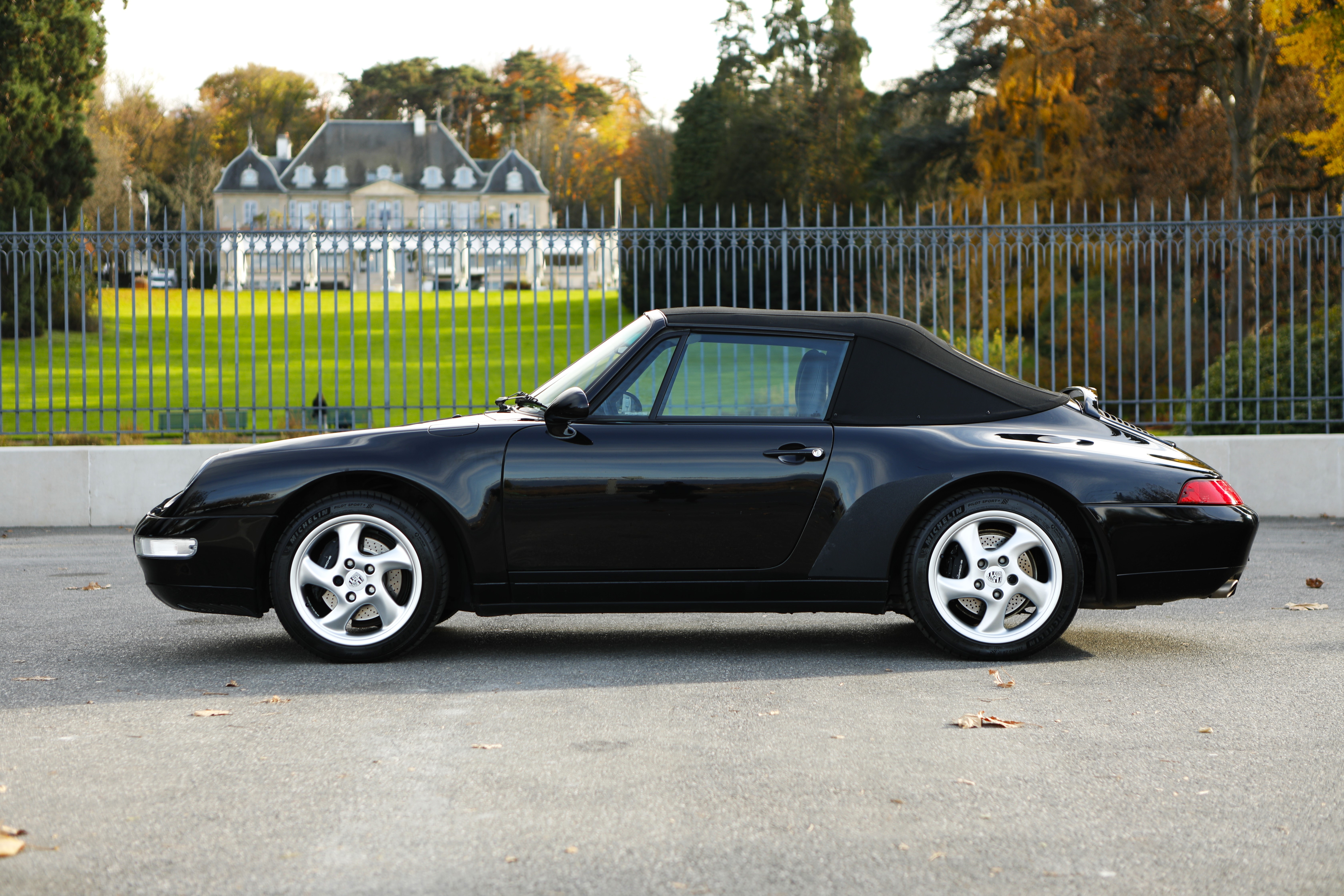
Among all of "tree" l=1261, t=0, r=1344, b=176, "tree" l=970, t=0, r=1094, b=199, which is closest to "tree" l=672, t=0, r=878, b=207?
"tree" l=970, t=0, r=1094, b=199

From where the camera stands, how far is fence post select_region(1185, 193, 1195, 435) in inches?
473

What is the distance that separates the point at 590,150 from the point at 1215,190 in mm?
51384

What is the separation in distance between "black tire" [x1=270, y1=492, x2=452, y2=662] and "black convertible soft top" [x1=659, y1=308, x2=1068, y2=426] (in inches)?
54.6

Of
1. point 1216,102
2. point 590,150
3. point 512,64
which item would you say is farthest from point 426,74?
point 1216,102

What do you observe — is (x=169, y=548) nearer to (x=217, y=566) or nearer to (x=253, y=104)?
(x=217, y=566)

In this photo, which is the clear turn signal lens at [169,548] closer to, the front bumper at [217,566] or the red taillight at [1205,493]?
the front bumper at [217,566]

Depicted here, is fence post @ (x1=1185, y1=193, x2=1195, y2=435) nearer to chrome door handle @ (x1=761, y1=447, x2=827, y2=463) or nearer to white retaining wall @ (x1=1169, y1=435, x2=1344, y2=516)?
white retaining wall @ (x1=1169, y1=435, x2=1344, y2=516)

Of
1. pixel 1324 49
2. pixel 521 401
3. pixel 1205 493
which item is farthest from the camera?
pixel 1324 49

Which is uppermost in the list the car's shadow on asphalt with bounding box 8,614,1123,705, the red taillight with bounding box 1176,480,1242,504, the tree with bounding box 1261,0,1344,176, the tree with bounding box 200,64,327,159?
the tree with bounding box 200,64,327,159

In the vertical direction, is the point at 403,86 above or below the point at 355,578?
above

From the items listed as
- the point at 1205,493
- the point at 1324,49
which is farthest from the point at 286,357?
the point at 1324,49

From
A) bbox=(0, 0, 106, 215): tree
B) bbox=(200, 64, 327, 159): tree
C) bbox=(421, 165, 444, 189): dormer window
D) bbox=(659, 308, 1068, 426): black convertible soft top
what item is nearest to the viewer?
bbox=(659, 308, 1068, 426): black convertible soft top

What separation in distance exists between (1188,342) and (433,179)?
274 ft

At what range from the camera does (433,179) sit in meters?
91.6
